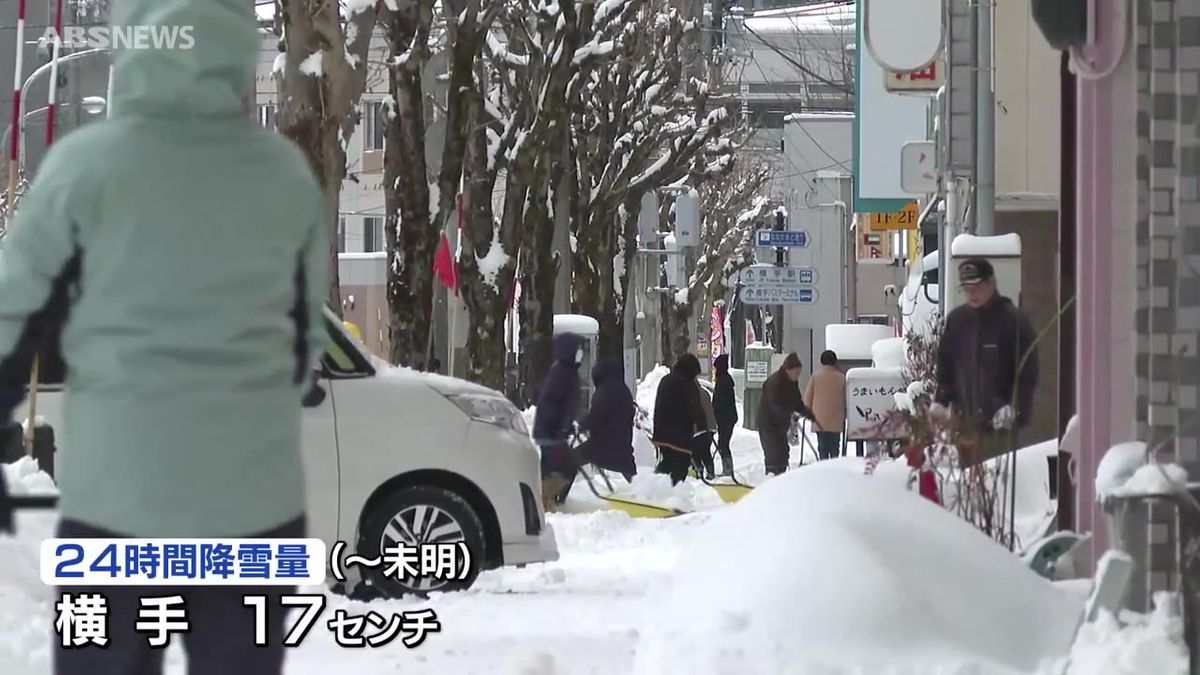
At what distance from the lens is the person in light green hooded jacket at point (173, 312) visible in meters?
3.63

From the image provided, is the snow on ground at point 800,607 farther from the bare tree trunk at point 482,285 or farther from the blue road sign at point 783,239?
the blue road sign at point 783,239

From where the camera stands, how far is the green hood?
12.3 ft

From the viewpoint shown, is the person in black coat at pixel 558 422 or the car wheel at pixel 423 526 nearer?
the car wheel at pixel 423 526

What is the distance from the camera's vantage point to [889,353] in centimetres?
2625

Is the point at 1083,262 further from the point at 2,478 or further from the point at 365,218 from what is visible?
the point at 365,218

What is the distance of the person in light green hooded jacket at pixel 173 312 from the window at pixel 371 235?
60.3 meters

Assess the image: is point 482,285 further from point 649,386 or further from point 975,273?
point 649,386

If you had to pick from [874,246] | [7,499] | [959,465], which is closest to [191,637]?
[7,499]

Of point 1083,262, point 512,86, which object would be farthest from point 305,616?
point 512,86

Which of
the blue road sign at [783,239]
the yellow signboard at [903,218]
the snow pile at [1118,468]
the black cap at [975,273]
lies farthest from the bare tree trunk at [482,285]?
the snow pile at [1118,468]

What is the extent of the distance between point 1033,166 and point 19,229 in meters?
16.5

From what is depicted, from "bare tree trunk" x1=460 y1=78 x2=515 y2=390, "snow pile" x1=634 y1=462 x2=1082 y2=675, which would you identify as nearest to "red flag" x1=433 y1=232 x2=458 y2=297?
"bare tree trunk" x1=460 y1=78 x2=515 y2=390

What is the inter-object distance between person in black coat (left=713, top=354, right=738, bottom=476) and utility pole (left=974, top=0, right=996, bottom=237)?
8.90m

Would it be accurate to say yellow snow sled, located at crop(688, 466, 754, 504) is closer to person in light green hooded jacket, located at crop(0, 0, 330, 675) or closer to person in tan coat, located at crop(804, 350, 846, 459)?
person in tan coat, located at crop(804, 350, 846, 459)
